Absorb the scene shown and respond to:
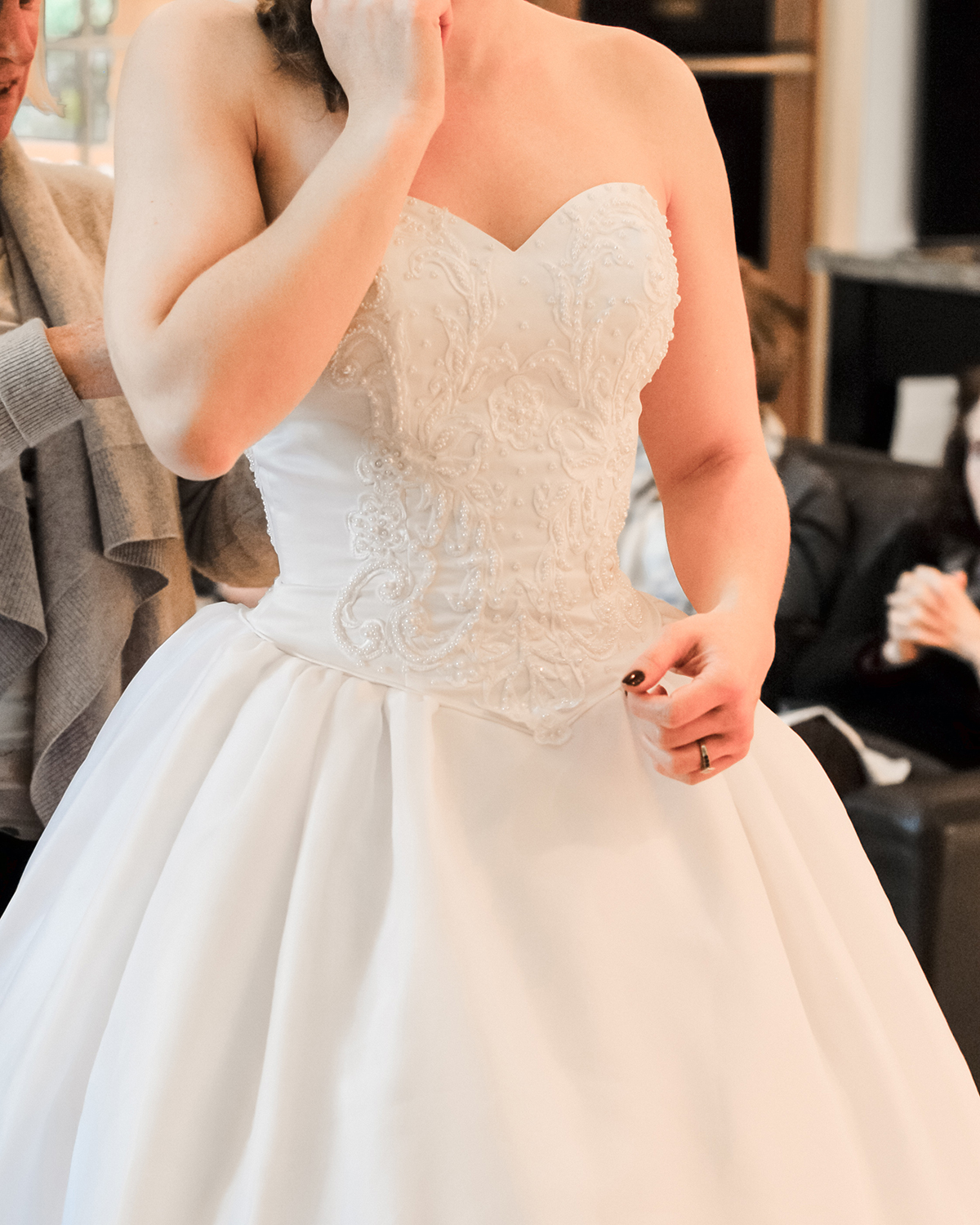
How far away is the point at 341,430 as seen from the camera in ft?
2.55

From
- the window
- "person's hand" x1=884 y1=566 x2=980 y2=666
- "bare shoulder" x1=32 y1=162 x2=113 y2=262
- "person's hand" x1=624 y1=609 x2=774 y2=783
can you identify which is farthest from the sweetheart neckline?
the window

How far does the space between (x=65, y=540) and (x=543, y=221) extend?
514 mm

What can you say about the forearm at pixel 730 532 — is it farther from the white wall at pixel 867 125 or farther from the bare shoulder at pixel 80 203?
the white wall at pixel 867 125

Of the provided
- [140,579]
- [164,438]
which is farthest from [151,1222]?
[140,579]

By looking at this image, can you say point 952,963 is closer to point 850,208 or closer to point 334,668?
point 334,668

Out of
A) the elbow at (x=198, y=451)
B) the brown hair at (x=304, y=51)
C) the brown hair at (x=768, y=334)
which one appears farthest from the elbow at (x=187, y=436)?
the brown hair at (x=768, y=334)

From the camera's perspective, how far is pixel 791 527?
8.02 feet

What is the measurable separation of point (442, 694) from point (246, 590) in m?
0.50

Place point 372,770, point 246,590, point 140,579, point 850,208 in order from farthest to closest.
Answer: point 850,208, point 246,590, point 140,579, point 372,770

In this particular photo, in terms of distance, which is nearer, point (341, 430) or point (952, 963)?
point (341, 430)

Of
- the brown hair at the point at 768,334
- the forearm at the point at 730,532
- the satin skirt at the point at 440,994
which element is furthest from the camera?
the brown hair at the point at 768,334

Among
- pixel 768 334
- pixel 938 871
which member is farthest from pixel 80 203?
pixel 768 334

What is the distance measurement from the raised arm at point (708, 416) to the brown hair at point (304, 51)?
247mm

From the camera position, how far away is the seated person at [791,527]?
7.98 feet
